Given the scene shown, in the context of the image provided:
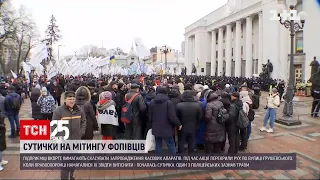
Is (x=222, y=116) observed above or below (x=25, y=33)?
below

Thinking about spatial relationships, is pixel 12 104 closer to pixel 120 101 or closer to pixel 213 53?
pixel 120 101

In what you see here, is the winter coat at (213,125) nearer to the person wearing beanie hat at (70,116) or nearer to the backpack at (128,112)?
the backpack at (128,112)

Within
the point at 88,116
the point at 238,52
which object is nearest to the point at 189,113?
the point at 88,116

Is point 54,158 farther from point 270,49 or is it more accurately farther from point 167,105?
point 270,49

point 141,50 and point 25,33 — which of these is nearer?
point 141,50

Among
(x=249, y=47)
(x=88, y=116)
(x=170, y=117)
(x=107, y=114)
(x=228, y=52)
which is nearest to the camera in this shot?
(x=88, y=116)

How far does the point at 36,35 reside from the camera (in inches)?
1580

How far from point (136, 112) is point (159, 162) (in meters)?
1.30

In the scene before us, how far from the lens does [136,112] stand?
224 inches

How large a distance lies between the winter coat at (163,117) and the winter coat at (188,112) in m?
0.25

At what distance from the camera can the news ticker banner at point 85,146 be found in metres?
4.32

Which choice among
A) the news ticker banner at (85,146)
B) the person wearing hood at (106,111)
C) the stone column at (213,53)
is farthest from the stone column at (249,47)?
Answer: the person wearing hood at (106,111)

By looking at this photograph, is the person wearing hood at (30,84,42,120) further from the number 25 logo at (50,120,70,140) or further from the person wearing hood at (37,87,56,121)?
the number 25 logo at (50,120,70,140)

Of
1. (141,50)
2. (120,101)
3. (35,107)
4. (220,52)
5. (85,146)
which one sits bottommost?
(85,146)
